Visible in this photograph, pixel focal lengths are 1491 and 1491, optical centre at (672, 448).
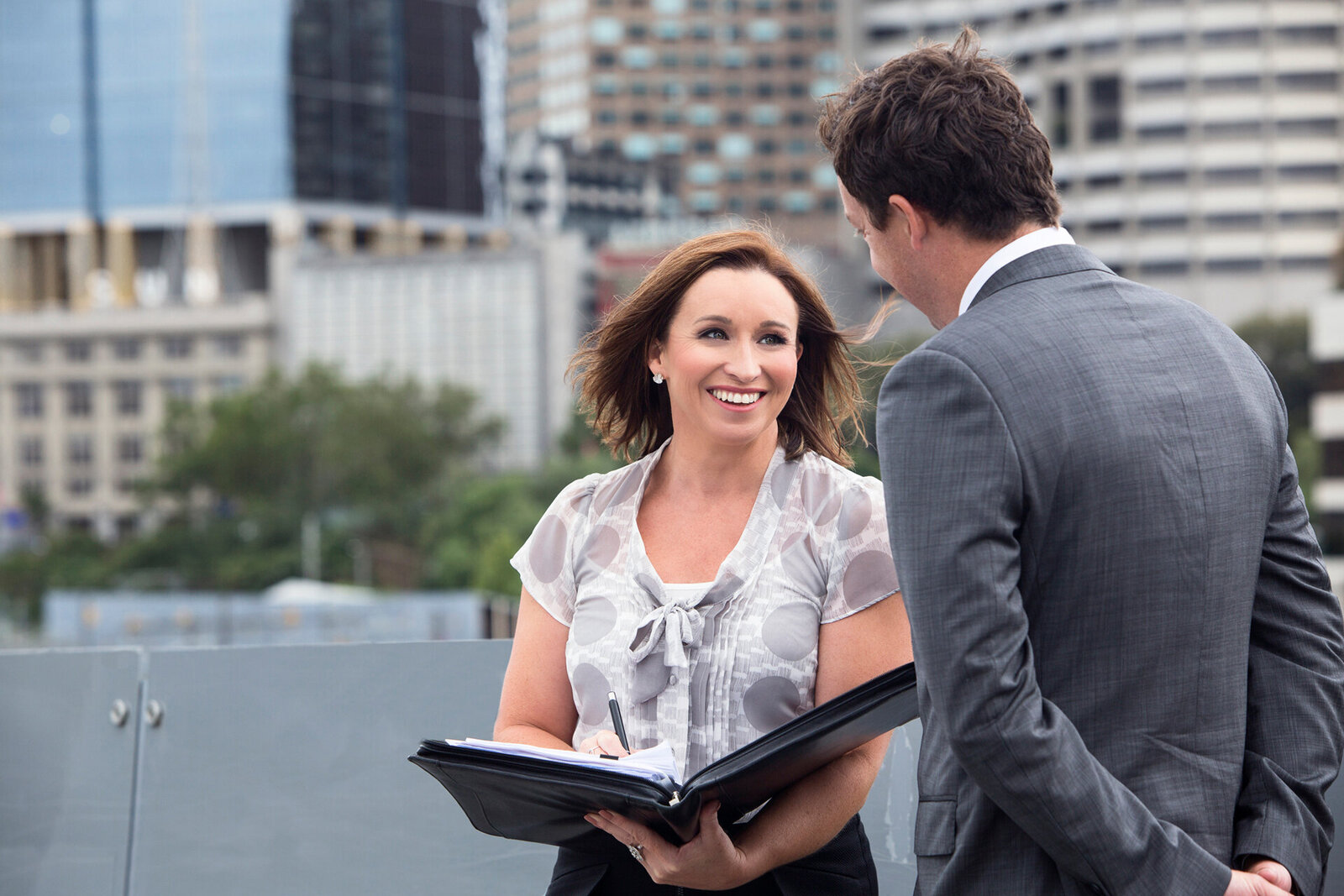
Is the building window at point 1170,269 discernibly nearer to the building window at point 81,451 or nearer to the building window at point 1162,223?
the building window at point 1162,223

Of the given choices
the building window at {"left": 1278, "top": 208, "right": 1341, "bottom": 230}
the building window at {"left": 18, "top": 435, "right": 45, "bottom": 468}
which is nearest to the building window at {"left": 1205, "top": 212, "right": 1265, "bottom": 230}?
the building window at {"left": 1278, "top": 208, "right": 1341, "bottom": 230}

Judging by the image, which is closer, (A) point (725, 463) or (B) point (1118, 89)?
(A) point (725, 463)

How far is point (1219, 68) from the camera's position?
80000mm

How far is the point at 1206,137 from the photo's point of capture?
80.4 m

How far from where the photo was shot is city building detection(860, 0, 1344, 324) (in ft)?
260

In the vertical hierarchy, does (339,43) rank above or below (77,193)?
above

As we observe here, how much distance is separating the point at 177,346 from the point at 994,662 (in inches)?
3577

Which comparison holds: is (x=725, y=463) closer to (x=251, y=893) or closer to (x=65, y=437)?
(x=251, y=893)

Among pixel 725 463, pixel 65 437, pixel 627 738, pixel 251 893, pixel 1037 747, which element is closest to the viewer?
pixel 1037 747

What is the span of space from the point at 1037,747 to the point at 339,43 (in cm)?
9257

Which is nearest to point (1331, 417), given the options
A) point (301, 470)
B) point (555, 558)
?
point (301, 470)

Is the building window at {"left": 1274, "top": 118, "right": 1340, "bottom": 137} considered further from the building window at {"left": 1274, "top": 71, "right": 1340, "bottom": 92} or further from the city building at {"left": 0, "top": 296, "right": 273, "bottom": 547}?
the city building at {"left": 0, "top": 296, "right": 273, "bottom": 547}

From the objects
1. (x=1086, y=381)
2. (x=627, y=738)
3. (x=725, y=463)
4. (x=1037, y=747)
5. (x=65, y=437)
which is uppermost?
(x=1086, y=381)

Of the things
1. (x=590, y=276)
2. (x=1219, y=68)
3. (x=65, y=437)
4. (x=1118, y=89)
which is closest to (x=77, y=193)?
(x=65, y=437)
